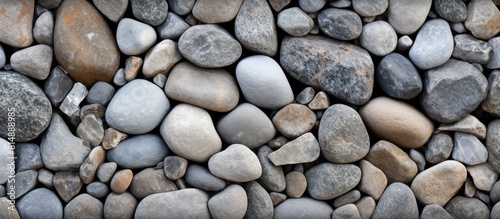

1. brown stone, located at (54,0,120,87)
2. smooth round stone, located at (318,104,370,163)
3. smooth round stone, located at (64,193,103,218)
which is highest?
brown stone, located at (54,0,120,87)

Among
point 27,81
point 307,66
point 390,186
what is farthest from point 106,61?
point 390,186

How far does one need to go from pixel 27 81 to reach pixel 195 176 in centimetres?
45

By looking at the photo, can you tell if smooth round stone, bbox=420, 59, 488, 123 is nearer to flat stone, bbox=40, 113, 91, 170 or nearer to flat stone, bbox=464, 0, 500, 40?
flat stone, bbox=464, 0, 500, 40

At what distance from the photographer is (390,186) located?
1.30 meters

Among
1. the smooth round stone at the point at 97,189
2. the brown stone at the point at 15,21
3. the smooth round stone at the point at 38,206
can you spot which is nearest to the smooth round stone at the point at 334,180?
the smooth round stone at the point at 97,189

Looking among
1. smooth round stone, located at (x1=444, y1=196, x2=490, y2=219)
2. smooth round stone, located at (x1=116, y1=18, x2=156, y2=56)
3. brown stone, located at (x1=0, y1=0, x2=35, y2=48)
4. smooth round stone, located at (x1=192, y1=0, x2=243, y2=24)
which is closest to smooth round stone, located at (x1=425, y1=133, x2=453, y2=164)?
smooth round stone, located at (x1=444, y1=196, x2=490, y2=219)

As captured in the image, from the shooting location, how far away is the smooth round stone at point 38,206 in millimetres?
1247

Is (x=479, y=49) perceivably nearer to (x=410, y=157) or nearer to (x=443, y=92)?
Answer: (x=443, y=92)

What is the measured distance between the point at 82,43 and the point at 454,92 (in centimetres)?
89

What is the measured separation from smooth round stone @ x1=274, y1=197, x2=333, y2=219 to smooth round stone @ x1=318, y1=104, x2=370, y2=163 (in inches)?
4.6

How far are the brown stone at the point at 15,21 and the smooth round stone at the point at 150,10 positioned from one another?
0.81 feet

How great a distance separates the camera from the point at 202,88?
1.26m

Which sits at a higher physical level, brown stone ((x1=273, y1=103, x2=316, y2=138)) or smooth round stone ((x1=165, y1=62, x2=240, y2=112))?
smooth round stone ((x1=165, y1=62, x2=240, y2=112))

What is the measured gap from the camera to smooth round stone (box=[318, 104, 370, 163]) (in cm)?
126
